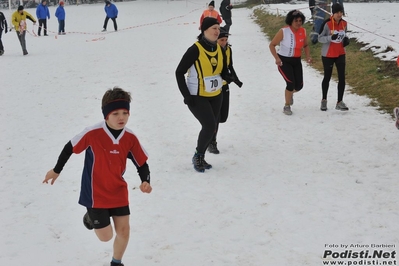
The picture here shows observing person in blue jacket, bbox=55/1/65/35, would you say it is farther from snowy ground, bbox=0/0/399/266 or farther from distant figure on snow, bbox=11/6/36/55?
snowy ground, bbox=0/0/399/266

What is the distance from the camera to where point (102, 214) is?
408 centimetres

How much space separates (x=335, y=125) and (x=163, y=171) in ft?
11.8

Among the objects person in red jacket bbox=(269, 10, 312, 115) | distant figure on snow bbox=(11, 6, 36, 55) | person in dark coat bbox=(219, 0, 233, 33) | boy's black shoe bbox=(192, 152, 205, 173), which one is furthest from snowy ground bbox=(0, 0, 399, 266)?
person in dark coat bbox=(219, 0, 233, 33)

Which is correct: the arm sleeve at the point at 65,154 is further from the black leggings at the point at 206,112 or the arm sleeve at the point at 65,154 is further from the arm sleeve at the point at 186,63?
the black leggings at the point at 206,112

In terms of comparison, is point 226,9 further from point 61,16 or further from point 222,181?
point 222,181

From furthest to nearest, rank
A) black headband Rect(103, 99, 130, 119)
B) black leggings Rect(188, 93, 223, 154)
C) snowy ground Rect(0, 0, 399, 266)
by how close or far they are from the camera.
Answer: black leggings Rect(188, 93, 223, 154), snowy ground Rect(0, 0, 399, 266), black headband Rect(103, 99, 130, 119)

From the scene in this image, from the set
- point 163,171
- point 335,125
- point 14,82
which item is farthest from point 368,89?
point 14,82

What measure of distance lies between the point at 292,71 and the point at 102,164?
597 centimetres

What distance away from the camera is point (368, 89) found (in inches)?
437

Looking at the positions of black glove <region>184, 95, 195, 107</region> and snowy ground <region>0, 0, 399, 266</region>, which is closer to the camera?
snowy ground <region>0, 0, 399, 266</region>

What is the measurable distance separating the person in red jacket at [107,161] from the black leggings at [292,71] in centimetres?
562

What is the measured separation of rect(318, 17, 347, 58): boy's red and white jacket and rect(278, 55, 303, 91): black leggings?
0.58 m

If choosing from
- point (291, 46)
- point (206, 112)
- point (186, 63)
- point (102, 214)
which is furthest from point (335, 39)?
point (102, 214)

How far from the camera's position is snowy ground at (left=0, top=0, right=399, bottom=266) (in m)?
4.93
